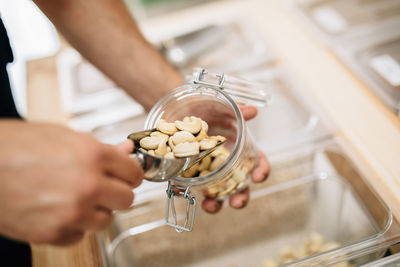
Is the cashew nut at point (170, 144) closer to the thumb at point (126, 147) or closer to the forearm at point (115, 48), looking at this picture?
the thumb at point (126, 147)

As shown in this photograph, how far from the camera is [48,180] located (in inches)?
12.3

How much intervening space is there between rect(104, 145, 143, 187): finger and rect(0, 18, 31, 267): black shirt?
34 centimetres

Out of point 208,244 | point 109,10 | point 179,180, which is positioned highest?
point 109,10

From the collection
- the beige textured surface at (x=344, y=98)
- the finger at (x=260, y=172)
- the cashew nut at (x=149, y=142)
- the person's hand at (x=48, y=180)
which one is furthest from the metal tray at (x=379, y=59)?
the person's hand at (x=48, y=180)

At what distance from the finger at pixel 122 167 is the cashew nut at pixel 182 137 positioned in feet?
0.34

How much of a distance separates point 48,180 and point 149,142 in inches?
6.2

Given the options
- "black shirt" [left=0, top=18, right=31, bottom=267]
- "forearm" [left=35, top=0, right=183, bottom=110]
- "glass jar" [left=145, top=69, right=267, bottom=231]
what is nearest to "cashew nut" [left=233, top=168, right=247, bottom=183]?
"glass jar" [left=145, top=69, right=267, bottom=231]

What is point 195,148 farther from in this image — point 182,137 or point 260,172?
point 260,172

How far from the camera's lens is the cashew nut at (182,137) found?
0.47m

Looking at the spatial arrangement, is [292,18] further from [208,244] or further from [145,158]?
[145,158]

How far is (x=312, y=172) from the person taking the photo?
29.3 inches

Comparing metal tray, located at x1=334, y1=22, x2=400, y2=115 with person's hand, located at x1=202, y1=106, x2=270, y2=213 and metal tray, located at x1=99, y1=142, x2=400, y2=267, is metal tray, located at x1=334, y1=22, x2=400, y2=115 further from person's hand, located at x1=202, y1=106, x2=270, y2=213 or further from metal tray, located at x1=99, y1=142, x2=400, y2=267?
person's hand, located at x1=202, y1=106, x2=270, y2=213

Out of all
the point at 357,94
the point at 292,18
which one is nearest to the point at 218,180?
the point at 357,94

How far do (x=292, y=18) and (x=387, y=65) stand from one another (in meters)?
0.31
